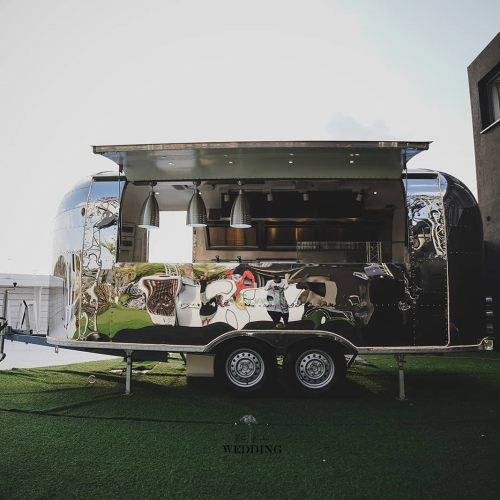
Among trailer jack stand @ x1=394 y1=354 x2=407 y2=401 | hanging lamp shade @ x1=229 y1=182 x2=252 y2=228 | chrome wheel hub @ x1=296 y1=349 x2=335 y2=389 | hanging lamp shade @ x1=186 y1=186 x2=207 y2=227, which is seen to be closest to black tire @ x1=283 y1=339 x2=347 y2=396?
chrome wheel hub @ x1=296 y1=349 x2=335 y2=389

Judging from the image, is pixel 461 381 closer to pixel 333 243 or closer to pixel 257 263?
pixel 333 243

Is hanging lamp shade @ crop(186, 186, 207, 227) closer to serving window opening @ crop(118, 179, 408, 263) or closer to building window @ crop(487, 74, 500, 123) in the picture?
serving window opening @ crop(118, 179, 408, 263)

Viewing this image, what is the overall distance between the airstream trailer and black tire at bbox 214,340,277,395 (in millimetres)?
13

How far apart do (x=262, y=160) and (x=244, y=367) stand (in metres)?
2.50

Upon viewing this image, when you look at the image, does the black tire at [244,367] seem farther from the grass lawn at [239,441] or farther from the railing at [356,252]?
the railing at [356,252]

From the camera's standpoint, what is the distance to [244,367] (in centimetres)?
545

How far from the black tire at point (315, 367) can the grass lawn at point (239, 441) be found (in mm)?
173

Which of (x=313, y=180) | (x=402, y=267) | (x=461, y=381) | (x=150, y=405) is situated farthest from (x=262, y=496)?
(x=461, y=381)

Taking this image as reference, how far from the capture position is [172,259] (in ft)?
18.3

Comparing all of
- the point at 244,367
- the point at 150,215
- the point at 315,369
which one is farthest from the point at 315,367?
the point at 150,215

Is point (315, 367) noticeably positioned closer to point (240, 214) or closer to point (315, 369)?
point (315, 369)

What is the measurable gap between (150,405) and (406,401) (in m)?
2.99

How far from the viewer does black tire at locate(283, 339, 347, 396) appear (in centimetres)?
537

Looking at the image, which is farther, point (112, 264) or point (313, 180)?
point (313, 180)
